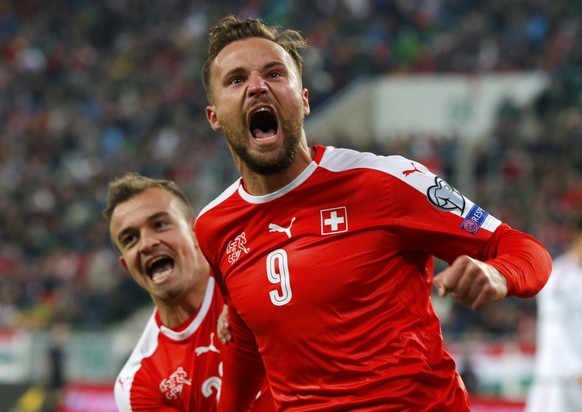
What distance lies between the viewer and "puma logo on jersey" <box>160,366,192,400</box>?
189 inches

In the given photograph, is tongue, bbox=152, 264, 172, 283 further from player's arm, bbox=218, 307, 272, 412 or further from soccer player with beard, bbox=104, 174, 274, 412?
player's arm, bbox=218, 307, 272, 412

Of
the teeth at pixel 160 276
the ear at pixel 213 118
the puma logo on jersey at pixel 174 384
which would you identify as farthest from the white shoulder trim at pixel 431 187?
the puma logo on jersey at pixel 174 384

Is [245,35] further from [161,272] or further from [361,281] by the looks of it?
[161,272]

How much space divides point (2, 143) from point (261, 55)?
17.8 metres

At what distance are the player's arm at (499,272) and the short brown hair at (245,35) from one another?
105 cm

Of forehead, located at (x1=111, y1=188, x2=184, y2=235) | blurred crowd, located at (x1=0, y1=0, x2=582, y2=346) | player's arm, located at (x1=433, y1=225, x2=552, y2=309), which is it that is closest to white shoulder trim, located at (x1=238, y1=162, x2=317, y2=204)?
player's arm, located at (x1=433, y1=225, x2=552, y2=309)

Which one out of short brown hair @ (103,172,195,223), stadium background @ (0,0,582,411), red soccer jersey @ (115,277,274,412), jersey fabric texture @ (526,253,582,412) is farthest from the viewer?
stadium background @ (0,0,582,411)

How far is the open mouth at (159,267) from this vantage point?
16.1 feet

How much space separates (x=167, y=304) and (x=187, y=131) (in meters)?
14.5

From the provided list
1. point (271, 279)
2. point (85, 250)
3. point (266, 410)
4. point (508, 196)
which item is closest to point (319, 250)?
point (271, 279)

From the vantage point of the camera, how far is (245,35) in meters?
3.90

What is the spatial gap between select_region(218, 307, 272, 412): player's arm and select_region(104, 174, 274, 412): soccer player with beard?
39 cm

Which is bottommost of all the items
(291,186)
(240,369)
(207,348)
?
(207,348)

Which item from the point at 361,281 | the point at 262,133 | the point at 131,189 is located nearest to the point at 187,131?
the point at 131,189
